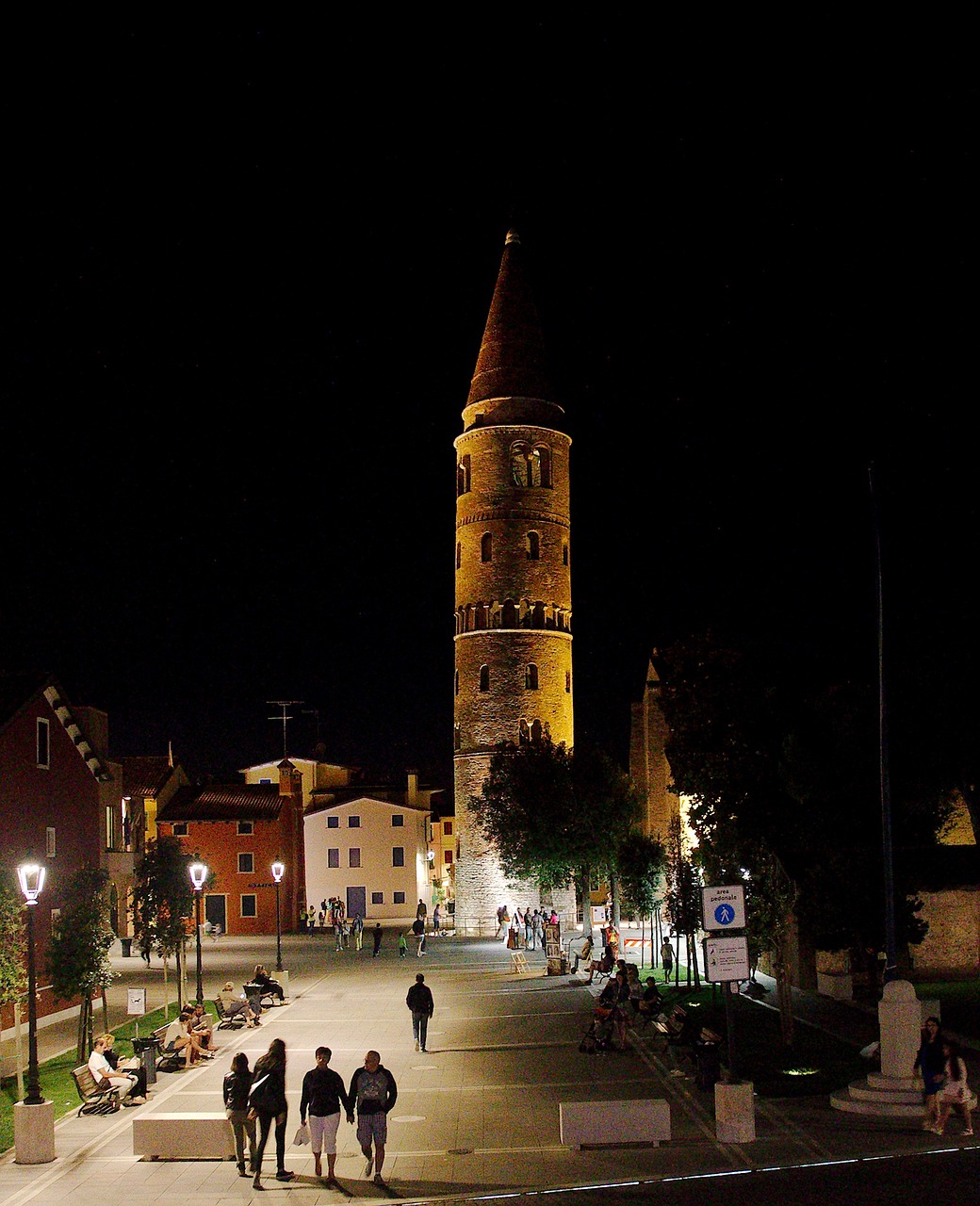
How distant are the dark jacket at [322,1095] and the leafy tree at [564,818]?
121 ft

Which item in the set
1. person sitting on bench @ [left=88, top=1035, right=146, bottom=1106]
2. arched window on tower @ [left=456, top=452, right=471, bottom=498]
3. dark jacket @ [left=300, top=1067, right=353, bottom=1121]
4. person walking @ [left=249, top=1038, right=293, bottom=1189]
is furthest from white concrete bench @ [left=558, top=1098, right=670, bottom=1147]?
arched window on tower @ [left=456, top=452, right=471, bottom=498]

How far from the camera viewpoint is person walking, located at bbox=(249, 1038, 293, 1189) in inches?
624

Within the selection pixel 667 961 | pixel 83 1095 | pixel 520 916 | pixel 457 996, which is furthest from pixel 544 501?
pixel 83 1095

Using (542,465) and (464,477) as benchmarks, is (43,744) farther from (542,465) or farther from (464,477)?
(542,465)

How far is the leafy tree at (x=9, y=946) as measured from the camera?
24141 mm

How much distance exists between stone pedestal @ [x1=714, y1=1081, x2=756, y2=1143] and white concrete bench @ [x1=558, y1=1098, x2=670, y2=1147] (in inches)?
30.8

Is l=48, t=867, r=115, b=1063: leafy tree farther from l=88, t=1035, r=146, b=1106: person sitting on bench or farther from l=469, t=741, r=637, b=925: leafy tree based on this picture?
l=469, t=741, r=637, b=925: leafy tree

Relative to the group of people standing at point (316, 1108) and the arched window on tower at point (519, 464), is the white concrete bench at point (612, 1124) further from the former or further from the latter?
the arched window on tower at point (519, 464)

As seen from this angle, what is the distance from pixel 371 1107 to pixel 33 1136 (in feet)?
15.3

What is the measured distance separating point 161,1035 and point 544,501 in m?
47.5

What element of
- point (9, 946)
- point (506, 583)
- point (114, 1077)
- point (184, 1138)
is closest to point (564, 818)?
point (506, 583)

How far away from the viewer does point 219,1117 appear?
17031mm

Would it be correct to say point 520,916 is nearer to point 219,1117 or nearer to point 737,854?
point 737,854

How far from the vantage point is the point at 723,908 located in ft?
56.7
